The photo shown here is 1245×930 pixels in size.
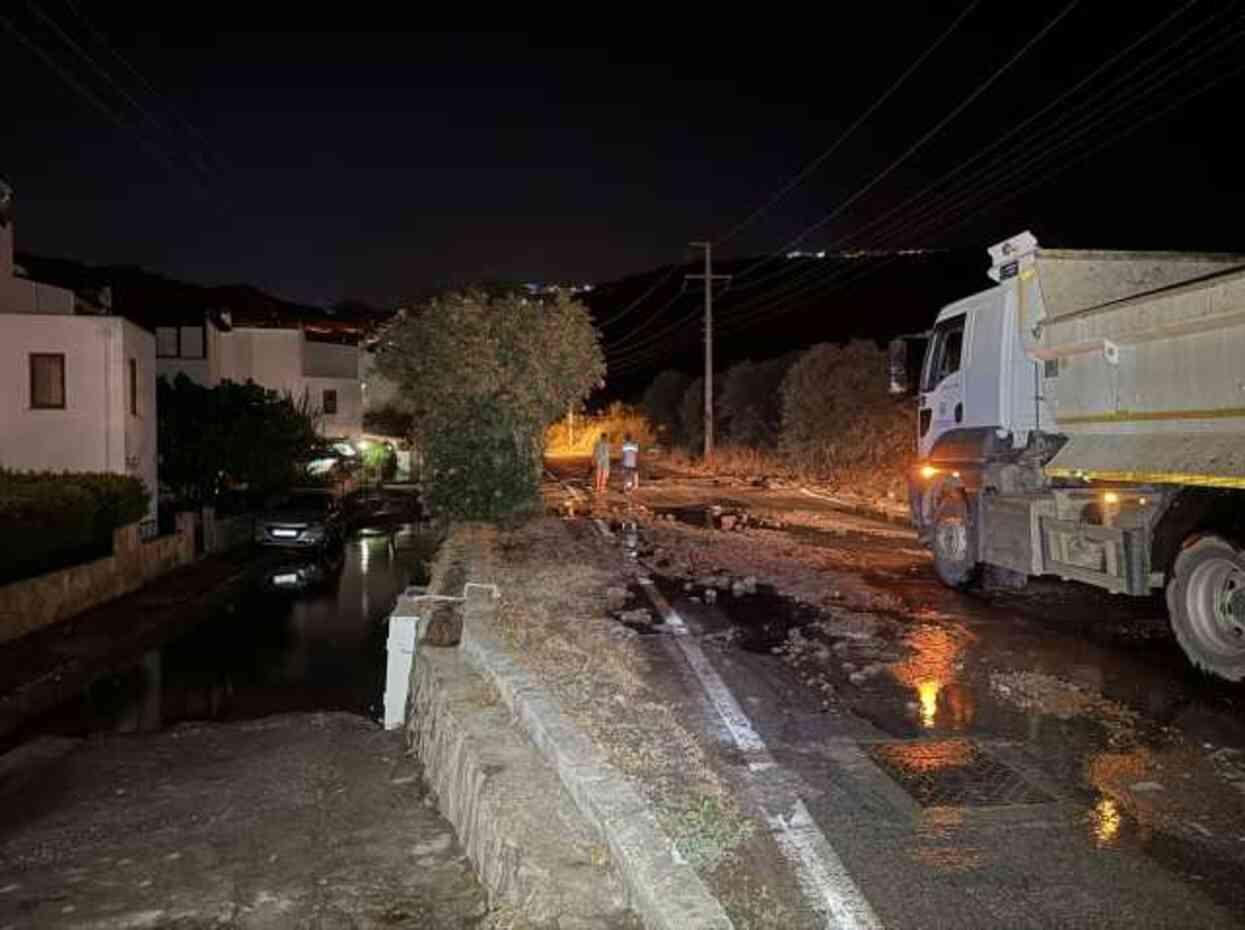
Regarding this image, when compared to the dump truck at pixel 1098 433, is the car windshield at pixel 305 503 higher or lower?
lower

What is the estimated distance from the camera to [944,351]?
1408cm

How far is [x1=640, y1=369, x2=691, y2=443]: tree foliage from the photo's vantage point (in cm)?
5769

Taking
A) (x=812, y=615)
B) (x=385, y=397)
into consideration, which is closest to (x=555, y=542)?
(x=812, y=615)

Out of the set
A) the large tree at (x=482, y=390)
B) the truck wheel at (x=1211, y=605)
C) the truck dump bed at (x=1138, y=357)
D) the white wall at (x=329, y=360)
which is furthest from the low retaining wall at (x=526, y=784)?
the white wall at (x=329, y=360)

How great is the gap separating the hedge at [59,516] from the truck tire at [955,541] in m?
12.6

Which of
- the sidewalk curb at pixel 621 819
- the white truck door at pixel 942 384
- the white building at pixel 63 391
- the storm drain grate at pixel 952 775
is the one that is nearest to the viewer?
the sidewalk curb at pixel 621 819

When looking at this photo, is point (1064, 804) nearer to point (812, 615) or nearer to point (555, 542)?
point (812, 615)

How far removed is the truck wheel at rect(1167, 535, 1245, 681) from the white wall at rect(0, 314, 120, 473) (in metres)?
22.4

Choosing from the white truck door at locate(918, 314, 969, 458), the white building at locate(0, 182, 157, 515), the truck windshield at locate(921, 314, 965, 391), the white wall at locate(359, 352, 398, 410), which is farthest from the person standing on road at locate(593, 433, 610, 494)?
the white wall at locate(359, 352, 398, 410)

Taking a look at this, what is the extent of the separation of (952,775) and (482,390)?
16.5m

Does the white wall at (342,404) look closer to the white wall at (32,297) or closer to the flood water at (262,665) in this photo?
the white wall at (32,297)

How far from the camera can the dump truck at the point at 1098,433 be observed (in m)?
8.38

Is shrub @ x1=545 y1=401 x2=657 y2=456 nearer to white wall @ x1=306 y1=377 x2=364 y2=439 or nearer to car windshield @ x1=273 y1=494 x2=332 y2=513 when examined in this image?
white wall @ x1=306 y1=377 x2=364 y2=439

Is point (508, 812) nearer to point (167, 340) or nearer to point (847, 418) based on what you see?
point (847, 418)
